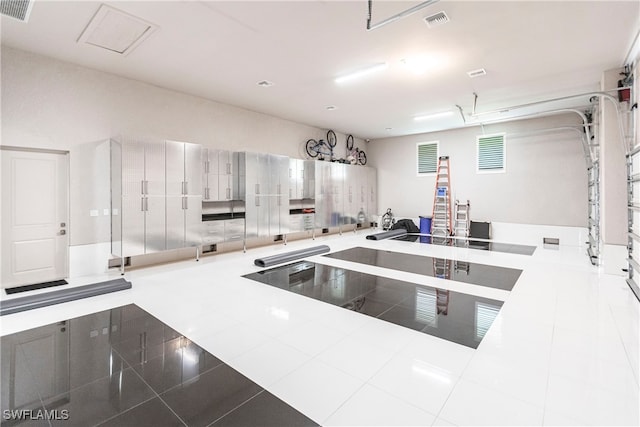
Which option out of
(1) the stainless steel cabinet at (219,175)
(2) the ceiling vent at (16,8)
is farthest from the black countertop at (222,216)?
(2) the ceiling vent at (16,8)

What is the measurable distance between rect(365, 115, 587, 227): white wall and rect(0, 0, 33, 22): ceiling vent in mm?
9337

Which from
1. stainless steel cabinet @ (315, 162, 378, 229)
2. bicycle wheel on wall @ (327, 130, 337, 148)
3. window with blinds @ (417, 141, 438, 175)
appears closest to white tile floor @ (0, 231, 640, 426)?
stainless steel cabinet @ (315, 162, 378, 229)

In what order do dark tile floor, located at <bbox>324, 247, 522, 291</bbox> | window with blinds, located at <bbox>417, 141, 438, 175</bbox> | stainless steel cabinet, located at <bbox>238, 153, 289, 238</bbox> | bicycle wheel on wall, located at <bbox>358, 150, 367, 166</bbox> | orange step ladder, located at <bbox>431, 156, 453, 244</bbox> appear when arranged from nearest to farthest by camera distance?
dark tile floor, located at <bbox>324, 247, 522, 291</bbox>
stainless steel cabinet, located at <bbox>238, 153, 289, 238</bbox>
orange step ladder, located at <bbox>431, 156, 453, 244</bbox>
window with blinds, located at <bbox>417, 141, 438, 175</bbox>
bicycle wheel on wall, located at <bbox>358, 150, 367, 166</bbox>

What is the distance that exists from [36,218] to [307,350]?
15.0 ft

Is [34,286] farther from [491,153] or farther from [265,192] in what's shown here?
[491,153]

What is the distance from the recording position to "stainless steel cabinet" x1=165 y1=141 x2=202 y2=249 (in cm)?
537

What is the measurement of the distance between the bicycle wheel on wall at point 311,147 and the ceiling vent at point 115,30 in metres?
5.13

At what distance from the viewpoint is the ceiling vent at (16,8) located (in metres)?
3.07

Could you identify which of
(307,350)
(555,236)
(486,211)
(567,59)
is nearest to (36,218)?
(307,350)

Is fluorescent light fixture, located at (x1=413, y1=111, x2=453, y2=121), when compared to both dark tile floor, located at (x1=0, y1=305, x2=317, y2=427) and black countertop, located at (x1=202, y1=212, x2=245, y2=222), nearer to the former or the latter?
black countertop, located at (x1=202, y1=212, x2=245, y2=222)

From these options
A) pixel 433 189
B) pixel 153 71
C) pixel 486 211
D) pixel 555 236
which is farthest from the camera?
pixel 433 189

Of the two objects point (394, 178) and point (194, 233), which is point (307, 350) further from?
point (394, 178)

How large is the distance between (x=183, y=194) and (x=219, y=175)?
984mm

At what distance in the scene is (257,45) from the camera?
13.4 ft
